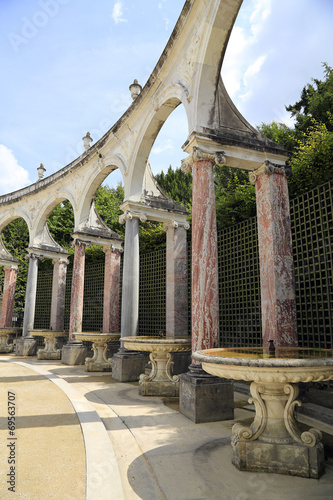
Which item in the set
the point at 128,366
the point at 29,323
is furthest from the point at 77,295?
the point at 128,366

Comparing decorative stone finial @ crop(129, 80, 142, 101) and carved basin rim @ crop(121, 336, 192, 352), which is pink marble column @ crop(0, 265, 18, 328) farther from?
carved basin rim @ crop(121, 336, 192, 352)

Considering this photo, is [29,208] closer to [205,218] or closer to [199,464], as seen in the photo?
[205,218]

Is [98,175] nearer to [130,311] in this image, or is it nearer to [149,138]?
[149,138]

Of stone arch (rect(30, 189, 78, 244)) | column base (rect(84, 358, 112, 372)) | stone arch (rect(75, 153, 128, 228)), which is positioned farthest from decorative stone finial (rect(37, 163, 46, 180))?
column base (rect(84, 358, 112, 372))

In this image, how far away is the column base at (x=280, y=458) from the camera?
11.7ft

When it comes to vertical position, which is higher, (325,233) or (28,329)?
(325,233)

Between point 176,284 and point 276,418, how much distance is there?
685 centimetres

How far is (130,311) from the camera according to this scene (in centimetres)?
1048

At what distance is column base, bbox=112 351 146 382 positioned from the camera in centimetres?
966

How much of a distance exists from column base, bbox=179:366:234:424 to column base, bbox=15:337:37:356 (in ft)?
43.4

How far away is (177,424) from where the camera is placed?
548 cm

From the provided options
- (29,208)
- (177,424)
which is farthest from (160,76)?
(29,208)

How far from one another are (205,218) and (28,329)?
13.9 m

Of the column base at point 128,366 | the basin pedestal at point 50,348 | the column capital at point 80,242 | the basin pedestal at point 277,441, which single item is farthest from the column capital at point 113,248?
the basin pedestal at point 277,441
